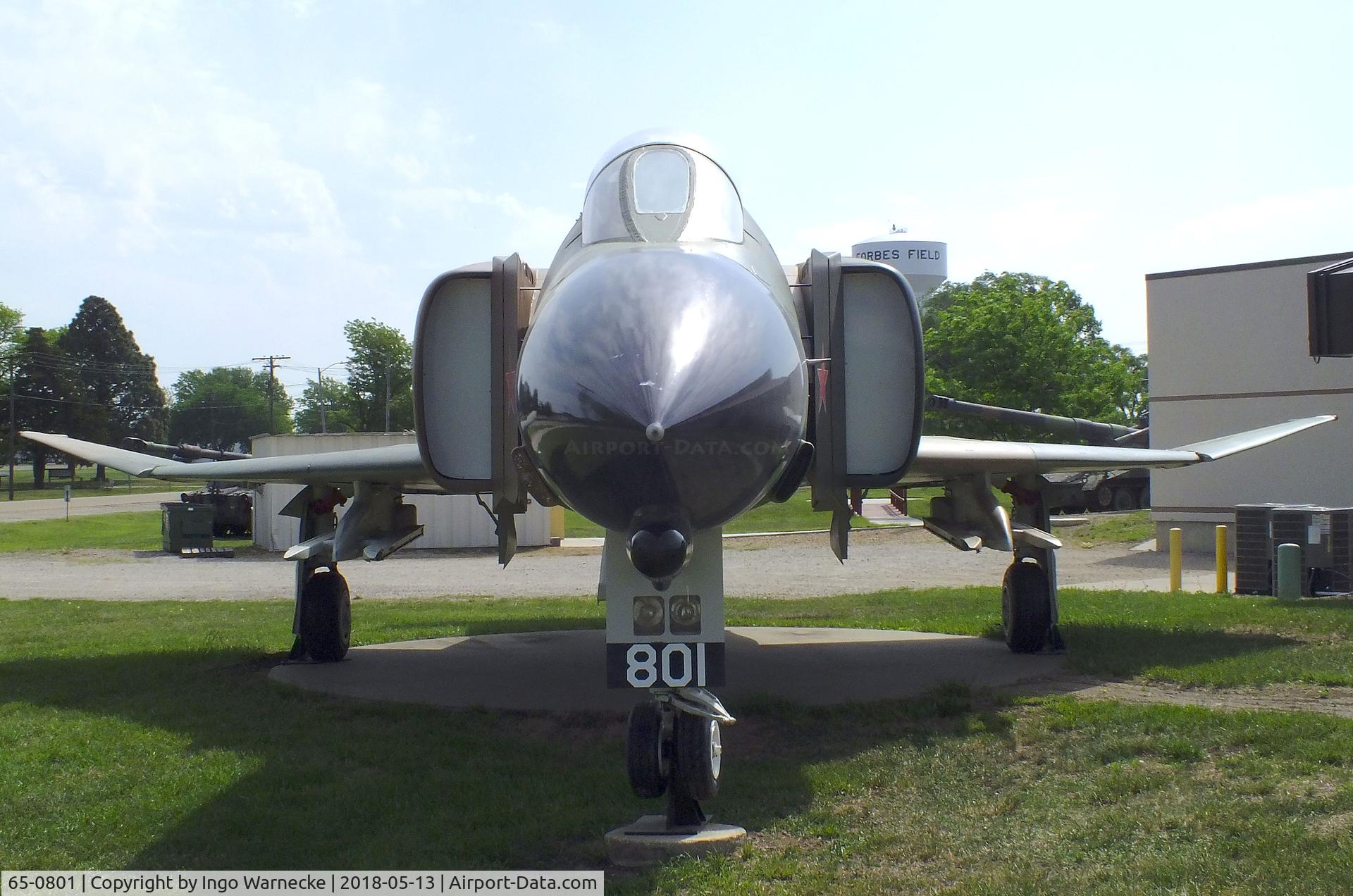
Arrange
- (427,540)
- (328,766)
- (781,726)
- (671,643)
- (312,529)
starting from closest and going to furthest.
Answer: (671,643) < (328,766) < (781,726) < (312,529) < (427,540)

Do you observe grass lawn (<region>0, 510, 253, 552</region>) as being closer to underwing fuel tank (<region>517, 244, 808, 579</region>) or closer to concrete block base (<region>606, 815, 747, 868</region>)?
concrete block base (<region>606, 815, 747, 868</region>)

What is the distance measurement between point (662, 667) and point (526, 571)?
18866mm

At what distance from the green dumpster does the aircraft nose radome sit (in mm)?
27185

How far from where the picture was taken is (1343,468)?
777 inches

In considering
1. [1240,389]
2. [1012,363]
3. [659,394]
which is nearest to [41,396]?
[1012,363]

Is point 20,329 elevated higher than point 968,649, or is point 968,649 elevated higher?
point 20,329

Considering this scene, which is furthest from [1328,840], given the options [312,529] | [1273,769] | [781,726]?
[312,529]

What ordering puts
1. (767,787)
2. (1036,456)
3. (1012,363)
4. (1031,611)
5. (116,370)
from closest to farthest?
1. (767,787)
2. (1036,456)
3. (1031,611)
4. (1012,363)
5. (116,370)

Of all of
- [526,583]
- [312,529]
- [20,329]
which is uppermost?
[20,329]

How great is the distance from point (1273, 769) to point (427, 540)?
86.2 ft

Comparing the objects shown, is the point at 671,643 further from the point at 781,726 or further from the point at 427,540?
the point at 427,540

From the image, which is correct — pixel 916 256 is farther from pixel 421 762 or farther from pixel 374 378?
pixel 421 762

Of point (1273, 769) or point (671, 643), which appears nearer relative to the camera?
point (671, 643)

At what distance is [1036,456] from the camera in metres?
8.84
